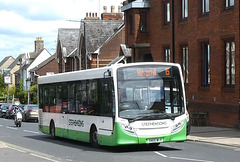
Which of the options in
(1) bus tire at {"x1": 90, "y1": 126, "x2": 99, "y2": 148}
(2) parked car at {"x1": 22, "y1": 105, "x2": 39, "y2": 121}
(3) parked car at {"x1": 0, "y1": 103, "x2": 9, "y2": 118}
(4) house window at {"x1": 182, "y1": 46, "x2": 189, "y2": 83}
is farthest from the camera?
(3) parked car at {"x1": 0, "y1": 103, "x2": 9, "y2": 118}

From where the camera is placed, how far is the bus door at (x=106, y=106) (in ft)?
55.2

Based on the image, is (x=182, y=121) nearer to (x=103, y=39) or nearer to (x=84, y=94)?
(x=84, y=94)

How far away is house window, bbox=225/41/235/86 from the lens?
90.7 ft

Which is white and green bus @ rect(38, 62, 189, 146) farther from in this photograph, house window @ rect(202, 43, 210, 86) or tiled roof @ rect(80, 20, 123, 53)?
tiled roof @ rect(80, 20, 123, 53)

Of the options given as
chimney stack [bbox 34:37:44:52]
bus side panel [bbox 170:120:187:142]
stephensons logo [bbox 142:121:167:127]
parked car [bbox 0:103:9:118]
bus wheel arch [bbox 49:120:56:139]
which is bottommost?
parked car [bbox 0:103:9:118]

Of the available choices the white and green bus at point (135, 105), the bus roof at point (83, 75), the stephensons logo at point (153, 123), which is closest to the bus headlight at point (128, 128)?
the white and green bus at point (135, 105)

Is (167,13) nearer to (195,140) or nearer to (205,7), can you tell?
(205,7)

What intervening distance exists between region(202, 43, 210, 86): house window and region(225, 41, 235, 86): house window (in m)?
2.13

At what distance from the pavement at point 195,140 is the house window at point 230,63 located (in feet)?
8.30

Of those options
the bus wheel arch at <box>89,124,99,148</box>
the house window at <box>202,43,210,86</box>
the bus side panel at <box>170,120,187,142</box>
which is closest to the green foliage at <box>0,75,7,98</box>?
the house window at <box>202,43,210,86</box>

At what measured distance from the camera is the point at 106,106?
17250 millimetres

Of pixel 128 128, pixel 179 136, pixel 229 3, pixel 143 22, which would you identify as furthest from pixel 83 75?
pixel 143 22

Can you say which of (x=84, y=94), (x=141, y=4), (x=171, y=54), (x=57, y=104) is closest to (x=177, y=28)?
(x=171, y=54)

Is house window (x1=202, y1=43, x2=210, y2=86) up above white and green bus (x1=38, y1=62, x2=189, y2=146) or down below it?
above
